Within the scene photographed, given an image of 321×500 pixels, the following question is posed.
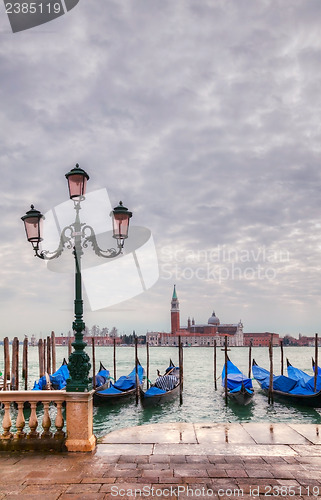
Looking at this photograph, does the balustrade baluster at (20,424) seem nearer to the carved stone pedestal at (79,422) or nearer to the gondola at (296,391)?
the carved stone pedestal at (79,422)

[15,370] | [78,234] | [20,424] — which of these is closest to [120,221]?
[78,234]

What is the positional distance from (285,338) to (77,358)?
487 feet

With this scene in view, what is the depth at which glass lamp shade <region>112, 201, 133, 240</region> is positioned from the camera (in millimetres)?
5910

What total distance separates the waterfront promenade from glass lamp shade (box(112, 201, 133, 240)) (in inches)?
117

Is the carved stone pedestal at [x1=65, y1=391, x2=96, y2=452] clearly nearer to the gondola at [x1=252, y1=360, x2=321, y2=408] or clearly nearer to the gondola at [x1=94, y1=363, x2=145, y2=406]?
the gondola at [x1=94, y1=363, x2=145, y2=406]

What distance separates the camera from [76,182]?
573cm

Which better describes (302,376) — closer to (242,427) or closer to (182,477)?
(242,427)

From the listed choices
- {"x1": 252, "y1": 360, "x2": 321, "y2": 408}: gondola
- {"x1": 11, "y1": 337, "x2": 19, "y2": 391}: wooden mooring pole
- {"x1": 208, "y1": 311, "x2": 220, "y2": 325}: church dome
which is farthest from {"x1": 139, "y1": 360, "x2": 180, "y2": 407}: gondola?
{"x1": 208, "y1": 311, "x2": 220, "y2": 325}: church dome

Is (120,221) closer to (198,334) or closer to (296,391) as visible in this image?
(296,391)

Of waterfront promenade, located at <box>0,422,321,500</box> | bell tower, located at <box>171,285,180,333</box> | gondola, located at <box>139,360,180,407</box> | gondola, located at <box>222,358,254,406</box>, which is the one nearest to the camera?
waterfront promenade, located at <box>0,422,321,500</box>

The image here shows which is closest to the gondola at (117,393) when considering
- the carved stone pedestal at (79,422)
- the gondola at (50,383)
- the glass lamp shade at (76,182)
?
the gondola at (50,383)

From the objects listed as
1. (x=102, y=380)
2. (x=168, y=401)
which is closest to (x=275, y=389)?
(x=168, y=401)

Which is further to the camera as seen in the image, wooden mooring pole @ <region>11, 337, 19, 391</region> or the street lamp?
wooden mooring pole @ <region>11, 337, 19, 391</region>

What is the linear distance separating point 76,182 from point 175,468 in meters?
3.92
